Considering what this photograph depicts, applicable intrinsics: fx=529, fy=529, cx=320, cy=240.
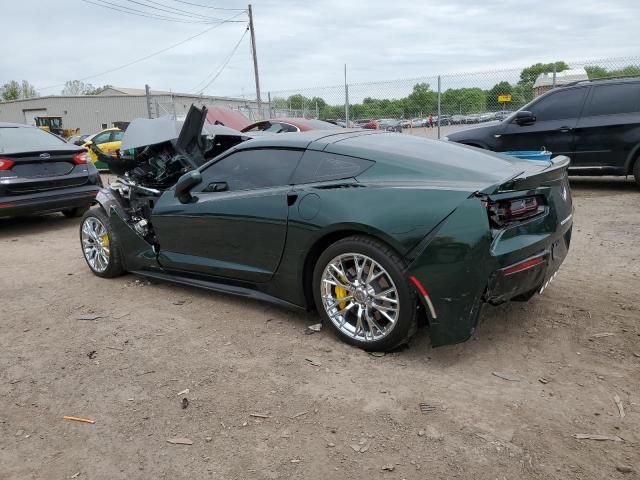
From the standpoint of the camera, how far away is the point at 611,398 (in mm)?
2711

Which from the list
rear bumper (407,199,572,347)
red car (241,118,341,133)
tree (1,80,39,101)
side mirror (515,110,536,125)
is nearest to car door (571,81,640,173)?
side mirror (515,110,536,125)

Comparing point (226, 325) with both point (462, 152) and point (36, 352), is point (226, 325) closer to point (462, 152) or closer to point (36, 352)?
point (36, 352)

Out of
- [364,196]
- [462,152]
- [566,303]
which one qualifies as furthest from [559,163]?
[364,196]

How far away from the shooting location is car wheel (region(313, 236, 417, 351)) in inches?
122

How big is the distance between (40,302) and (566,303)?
4359 millimetres

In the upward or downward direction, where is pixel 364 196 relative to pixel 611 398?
upward

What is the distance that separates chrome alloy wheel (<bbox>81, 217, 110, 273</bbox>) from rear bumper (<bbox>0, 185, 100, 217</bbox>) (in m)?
2.45

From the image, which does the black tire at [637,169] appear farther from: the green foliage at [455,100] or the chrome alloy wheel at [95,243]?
the chrome alloy wheel at [95,243]

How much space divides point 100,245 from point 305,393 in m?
3.20

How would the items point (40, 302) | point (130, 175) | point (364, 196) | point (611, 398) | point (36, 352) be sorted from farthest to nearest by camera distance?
point (130, 175), point (40, 302), point (36, 352), point (364, 196), point (611, 398)

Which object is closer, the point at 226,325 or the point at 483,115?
the point at 226,325

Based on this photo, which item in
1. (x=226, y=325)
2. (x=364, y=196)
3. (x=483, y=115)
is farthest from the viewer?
(x=483, y=115)

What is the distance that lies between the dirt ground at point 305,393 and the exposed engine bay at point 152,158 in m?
1.03

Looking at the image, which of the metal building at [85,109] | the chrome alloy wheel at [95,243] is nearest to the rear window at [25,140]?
the chrome alloy wheel at [95,243]
